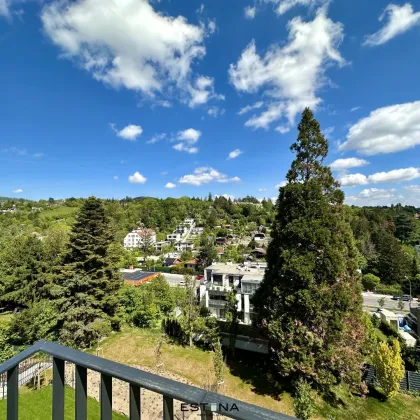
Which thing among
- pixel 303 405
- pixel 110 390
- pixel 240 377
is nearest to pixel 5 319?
pixel 240 377

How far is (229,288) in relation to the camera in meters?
17.5

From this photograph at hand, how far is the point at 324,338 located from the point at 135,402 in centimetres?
813

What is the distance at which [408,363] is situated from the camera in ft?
35.4

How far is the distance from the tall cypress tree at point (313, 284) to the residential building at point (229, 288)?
8.03 metres

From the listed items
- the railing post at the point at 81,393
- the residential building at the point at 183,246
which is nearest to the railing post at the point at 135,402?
the railing post at the point at 81,393

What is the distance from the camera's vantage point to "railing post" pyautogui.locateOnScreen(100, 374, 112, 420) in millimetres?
1095

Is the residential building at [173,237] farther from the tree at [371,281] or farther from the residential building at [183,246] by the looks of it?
the tree at [371,281]

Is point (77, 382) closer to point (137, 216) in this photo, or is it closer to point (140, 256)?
point (140, 256)

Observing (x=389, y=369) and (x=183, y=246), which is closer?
(x=389, y=369)

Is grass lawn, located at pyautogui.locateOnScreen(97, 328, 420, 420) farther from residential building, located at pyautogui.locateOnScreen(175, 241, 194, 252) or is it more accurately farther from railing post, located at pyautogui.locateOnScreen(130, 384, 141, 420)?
residential building, located at pyautogui.locateOnScreen(175, 241, 194, 252)

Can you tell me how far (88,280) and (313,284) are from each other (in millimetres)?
9741

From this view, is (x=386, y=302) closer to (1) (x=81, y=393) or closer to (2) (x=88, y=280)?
(2) (x=88, y=280)

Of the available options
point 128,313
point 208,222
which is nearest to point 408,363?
point 128,313

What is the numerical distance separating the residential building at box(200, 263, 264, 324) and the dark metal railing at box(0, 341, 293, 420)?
51.3 ft
